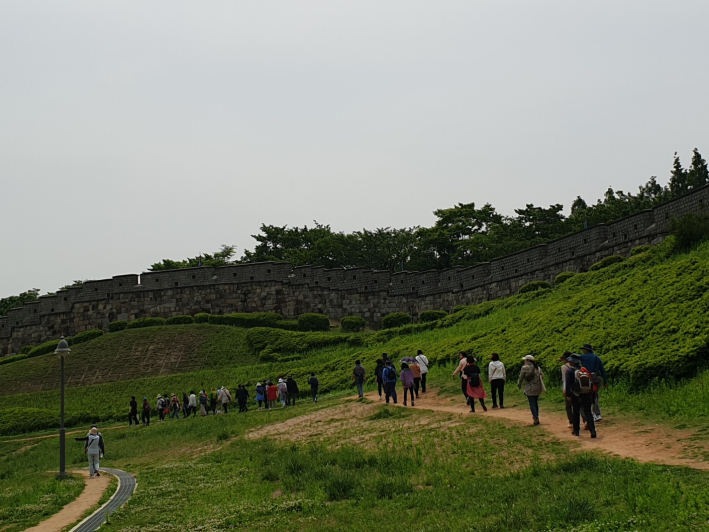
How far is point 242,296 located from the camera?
45375mm

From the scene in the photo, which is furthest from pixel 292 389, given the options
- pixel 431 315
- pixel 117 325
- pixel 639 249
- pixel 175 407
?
pixel 117 325

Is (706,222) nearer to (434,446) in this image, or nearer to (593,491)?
(434,446)

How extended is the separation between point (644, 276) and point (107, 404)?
2116cm

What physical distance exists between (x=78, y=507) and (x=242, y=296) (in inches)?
1255

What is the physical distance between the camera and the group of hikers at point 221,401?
25.7 metres

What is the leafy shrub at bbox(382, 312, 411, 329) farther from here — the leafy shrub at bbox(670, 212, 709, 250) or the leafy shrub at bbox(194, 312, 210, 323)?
the leafy shrub at bbox(670, 212, 709, 250)

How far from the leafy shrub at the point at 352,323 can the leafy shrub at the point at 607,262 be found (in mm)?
13480

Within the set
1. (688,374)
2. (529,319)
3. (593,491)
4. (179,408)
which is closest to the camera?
(593,491)

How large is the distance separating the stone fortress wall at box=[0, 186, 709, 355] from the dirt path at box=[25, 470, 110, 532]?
85.2 ft

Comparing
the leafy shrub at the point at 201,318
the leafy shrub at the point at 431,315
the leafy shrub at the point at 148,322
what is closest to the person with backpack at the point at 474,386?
the leafy shrub at the point at 431,315

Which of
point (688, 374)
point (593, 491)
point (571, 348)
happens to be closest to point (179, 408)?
point (571, 348)

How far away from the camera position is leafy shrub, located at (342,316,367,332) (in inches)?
1642

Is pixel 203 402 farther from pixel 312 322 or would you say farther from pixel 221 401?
pixel 312 322

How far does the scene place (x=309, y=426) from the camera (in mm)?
19594
